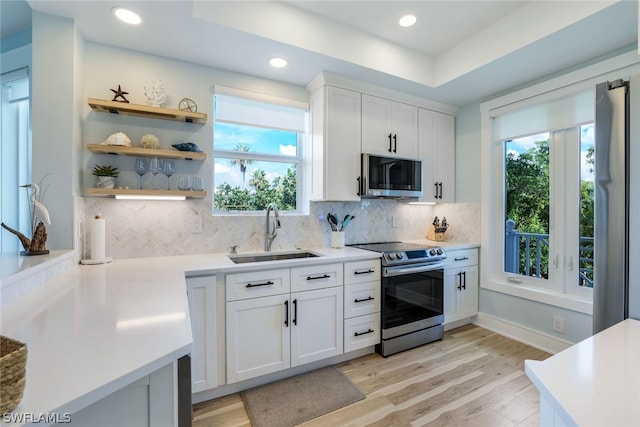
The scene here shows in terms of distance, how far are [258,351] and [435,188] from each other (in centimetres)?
263

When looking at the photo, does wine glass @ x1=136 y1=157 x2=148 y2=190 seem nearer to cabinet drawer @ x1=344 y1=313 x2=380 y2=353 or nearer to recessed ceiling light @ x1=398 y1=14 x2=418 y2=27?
cabinet drawer @ x1=344 y1=313 x2=380 y2=353

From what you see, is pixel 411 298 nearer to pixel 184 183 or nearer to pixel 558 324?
pixel 558 324

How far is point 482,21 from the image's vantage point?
238 centimetres

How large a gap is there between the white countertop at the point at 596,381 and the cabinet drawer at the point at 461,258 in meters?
2.05

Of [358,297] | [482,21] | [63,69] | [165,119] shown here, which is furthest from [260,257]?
[482,21]

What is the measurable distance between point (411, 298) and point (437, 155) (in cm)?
176

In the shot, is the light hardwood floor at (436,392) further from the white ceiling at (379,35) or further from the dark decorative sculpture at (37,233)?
the white ceiling at (379,35)

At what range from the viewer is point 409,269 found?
8.77ft

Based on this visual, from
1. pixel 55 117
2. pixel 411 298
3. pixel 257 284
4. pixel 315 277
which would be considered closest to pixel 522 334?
pixel 411 298

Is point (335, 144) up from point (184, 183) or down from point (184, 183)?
up

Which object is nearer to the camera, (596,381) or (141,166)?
(596,381)

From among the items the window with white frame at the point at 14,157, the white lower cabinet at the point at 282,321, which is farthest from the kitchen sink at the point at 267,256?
the window with white frame at the point at 14,157

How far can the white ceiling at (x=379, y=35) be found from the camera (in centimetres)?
191

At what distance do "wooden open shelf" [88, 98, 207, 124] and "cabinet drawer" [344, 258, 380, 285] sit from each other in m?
1.74
